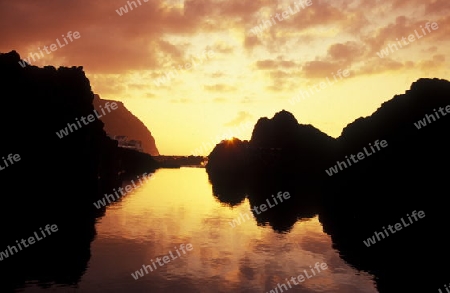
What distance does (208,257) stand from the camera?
3519 centimetres

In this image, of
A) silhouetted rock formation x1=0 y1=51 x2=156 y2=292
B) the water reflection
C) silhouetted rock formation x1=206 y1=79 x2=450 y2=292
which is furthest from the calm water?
silhouetted rock formation x1=206 y1=79 x2=450 y2=292

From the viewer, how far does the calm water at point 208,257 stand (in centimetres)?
2728

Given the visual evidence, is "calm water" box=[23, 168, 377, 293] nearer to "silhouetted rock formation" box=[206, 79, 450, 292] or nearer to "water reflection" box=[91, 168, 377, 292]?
"water reflection" box=[91, 168, 377, 292]

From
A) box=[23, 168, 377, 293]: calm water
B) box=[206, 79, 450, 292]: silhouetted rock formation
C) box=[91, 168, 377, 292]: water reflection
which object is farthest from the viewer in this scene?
Answer: box=[206, 79, 450, 292]: silhouetted rock formation

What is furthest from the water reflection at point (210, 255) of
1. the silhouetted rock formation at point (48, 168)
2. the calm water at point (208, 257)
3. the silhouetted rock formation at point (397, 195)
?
the silhouetted rock formation at point (397, 195)

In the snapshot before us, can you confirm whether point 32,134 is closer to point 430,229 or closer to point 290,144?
point 430,229

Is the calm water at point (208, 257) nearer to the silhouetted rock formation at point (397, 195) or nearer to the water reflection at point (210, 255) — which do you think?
the water reflection at point (210, 255)

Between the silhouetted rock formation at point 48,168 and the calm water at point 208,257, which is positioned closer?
the calm water at point 208,257

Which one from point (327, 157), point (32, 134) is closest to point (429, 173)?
point (32, 134)

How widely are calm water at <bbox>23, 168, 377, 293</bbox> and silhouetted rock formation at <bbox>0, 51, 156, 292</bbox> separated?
195 cm

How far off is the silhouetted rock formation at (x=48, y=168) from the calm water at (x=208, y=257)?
6.40ft

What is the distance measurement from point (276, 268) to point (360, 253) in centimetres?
1214

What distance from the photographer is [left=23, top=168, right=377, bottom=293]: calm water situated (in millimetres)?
27284

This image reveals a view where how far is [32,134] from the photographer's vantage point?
84438mm
